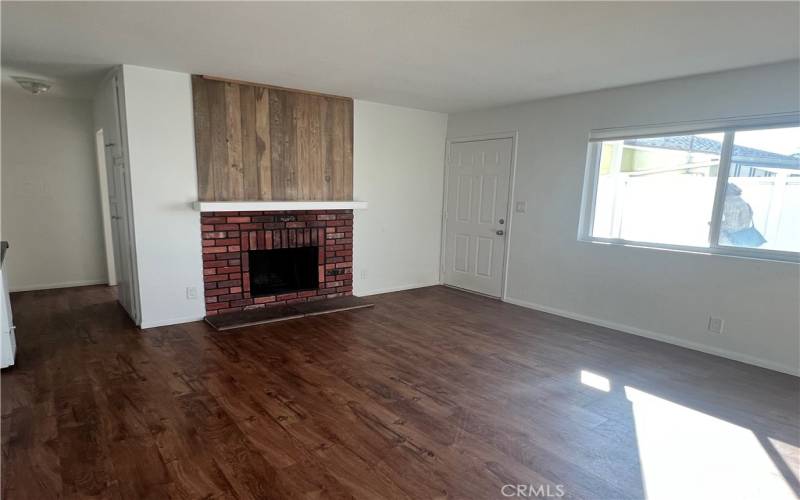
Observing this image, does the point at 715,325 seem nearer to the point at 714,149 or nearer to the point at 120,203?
the point at 714,149

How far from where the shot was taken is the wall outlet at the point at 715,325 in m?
3.42

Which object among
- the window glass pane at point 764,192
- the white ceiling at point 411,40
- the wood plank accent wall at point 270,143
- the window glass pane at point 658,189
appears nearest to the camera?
the white ceiling at point 411,40

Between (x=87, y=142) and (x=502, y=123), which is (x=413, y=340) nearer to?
(x=502, y=123)

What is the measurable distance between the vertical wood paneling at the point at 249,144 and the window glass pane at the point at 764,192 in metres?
4.21

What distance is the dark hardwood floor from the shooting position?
191 cm

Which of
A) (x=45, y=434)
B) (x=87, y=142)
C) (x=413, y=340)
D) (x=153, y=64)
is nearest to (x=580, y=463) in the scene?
(x=413, y=340)

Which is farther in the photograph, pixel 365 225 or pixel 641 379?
pixel 365 225

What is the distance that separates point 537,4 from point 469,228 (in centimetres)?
345

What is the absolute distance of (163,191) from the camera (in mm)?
3721

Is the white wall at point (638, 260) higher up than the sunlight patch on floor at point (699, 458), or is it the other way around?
the white wall at point (638, 260)

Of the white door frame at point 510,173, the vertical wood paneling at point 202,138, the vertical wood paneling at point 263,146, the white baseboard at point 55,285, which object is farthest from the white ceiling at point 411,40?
the white baseboard at point 55,285

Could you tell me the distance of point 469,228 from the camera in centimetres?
542

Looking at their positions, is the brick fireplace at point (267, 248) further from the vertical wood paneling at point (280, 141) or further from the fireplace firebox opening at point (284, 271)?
the vertical wood paneling at point (280, 141)

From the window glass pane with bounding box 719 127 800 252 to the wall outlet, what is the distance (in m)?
0.64
